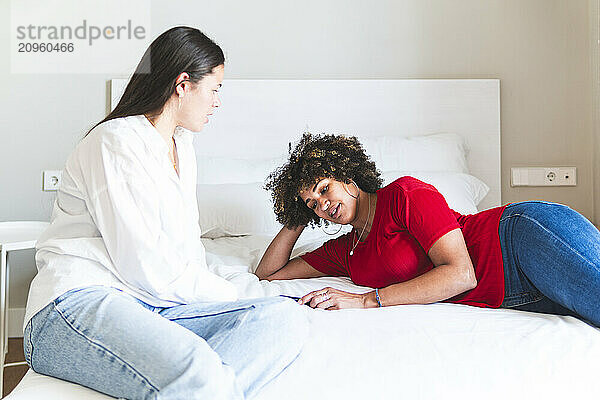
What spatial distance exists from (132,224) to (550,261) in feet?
3.09

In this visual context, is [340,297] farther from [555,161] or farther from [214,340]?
[555,161]

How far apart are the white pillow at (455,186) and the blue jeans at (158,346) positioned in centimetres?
118

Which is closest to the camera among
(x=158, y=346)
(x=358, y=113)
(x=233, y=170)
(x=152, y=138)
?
(x=158, y=346)

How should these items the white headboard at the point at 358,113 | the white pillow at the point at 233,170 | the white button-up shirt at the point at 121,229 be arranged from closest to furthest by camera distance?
1. the white button-up shirt at the point at 121,229
2. the white pillow at the point at 233,170
3. the white headboard at the point at 358,113

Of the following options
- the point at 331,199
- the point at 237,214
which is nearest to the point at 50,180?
the point at 237,214

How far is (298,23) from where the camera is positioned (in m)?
2.83

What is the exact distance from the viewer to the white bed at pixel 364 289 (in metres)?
1.13

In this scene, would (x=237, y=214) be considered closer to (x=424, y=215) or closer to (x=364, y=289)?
(x=364, y=289)

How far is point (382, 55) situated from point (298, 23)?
41 centimetres

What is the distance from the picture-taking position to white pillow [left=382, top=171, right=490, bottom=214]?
90.7 inches

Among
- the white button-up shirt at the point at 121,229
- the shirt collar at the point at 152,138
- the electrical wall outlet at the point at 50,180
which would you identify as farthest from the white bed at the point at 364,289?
the electrical wall outlet at the point at 50,180

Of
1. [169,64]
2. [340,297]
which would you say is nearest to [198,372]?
[340,297]

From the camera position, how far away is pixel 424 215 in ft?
4.98

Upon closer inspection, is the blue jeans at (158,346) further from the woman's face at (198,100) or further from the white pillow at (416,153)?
the white pillow at (416,153)
